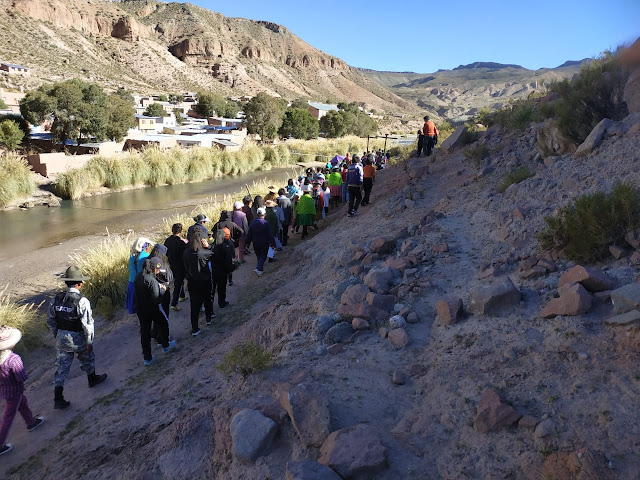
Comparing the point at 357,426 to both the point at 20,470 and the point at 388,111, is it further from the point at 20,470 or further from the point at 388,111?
the point at 388,111

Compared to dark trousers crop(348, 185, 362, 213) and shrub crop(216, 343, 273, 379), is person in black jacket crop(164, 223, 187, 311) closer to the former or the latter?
shrub crop(216, 343, 273, 379)

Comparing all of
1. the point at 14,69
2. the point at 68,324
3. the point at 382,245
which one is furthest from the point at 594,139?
the point at 14,69

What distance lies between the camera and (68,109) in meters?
26.0

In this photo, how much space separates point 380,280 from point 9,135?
27287 millimetres

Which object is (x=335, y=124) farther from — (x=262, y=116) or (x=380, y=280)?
(x=380, y=280)

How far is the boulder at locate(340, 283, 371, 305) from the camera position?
205 inches

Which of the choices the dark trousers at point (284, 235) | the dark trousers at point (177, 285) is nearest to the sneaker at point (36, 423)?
the dark trousers at point (177, 285)

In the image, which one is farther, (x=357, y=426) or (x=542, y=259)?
(x=542, y=259)

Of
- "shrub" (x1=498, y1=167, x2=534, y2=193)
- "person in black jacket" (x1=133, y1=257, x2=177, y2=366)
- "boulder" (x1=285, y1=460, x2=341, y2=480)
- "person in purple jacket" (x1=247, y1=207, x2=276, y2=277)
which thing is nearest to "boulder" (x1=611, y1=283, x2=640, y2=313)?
"boulder" (x1=285, y1=460, x2=341, y2=480)

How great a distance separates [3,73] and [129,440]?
63773 millimetres

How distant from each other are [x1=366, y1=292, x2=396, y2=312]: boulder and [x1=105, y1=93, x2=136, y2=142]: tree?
28.4m

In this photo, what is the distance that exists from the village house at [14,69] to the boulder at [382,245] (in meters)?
63.2

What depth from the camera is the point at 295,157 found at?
37969 mm

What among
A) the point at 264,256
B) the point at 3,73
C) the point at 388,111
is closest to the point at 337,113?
the point at 3,73
